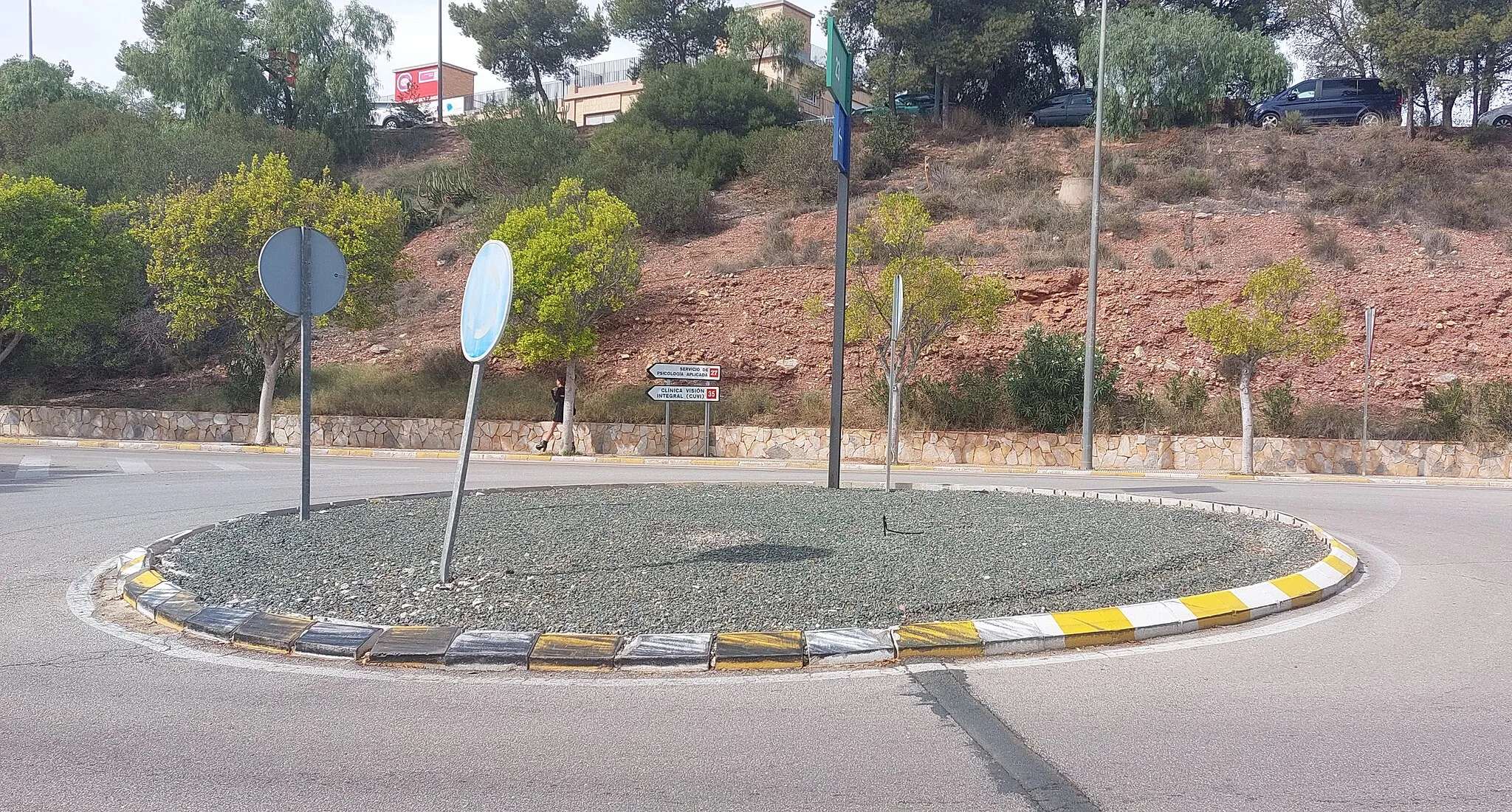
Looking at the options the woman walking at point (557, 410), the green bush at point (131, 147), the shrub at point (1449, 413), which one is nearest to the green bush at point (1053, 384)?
the shrub at point (1449, 413)

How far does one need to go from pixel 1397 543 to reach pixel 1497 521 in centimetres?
281

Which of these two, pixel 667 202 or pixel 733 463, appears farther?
pixel 667 202

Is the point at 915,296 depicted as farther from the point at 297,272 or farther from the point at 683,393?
the point at 297,272

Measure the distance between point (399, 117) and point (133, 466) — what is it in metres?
46.1

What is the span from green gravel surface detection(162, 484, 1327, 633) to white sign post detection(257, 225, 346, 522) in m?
1.31

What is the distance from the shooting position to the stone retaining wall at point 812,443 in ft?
70.0

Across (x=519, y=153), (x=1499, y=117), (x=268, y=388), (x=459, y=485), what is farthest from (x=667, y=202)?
(x=1499, y=117)

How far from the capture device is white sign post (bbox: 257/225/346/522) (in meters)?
8.67

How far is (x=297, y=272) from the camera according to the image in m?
8.87

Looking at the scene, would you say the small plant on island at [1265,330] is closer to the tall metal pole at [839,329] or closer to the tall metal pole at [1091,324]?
the tall metal pole at [1091,324]

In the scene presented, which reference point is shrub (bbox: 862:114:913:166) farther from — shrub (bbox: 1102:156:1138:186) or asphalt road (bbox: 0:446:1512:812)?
asphalt road (bbox: 0:446:1512:812)

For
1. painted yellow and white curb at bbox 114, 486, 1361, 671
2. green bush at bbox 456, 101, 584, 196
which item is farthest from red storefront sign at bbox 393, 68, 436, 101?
painted yellow and white curb at bbox 114, 486, 1361, 671

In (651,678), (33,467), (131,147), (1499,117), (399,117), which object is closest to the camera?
(651,678)

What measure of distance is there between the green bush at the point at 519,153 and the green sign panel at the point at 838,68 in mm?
27135
